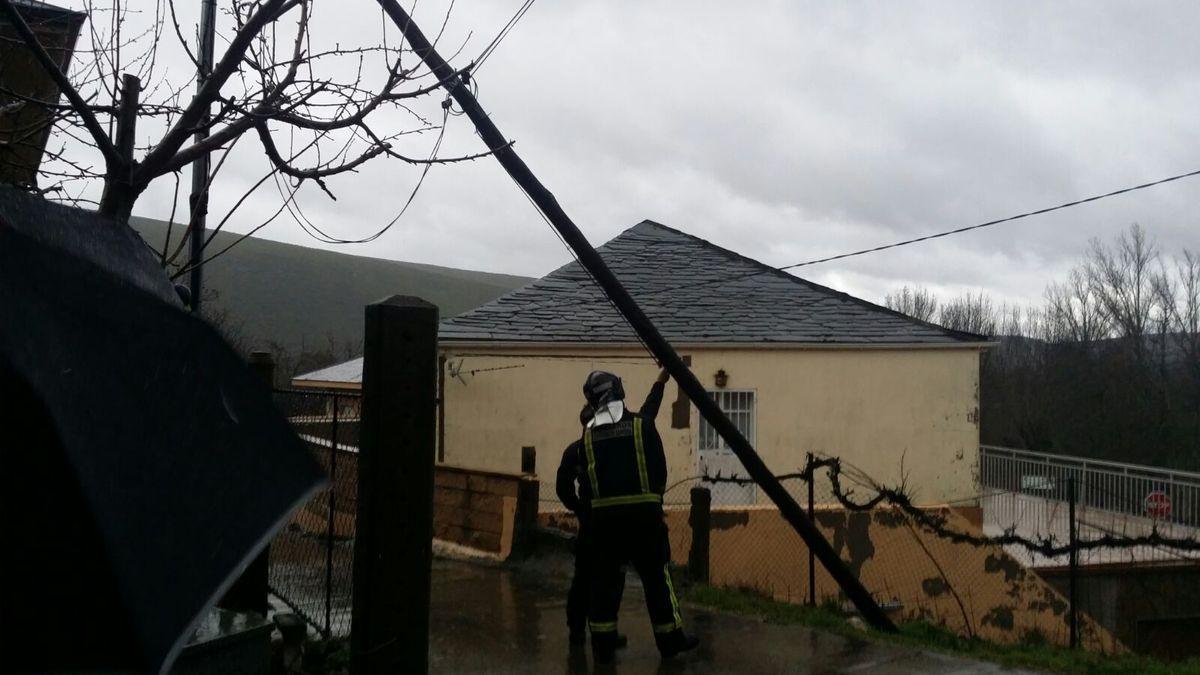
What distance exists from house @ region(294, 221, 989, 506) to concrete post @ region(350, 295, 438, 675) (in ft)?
36.8

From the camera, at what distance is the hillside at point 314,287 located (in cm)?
7219

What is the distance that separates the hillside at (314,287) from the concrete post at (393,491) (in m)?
60.4

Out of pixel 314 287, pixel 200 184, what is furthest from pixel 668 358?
pixel 314 287

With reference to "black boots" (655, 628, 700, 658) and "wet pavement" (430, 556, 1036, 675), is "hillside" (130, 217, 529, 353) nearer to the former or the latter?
"wet pavement" (430, 556, 1036, 675)

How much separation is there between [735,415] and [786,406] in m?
0.83

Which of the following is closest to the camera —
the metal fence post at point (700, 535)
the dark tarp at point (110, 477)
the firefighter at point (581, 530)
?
the dark tarp at point (110, 477)

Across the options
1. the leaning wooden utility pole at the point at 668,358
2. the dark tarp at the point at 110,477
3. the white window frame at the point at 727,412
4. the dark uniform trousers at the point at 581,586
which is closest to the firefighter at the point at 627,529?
the dark uniform trousers at the point at 581,586

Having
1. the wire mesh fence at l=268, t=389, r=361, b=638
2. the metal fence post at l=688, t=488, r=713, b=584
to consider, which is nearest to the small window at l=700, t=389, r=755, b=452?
the metal fence post at l=688, t=488, r=713, b=584

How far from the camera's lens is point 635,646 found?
7066 mm

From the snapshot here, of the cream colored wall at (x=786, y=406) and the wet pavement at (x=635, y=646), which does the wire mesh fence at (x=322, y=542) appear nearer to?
the wet pavement at (x=635, y=646)

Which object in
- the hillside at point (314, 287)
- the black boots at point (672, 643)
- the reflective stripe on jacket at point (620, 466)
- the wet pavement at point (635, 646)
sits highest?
the hillside at point (314, 287)

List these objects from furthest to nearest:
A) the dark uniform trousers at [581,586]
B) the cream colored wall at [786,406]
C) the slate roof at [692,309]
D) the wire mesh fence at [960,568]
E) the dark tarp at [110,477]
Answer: the slate roof at [692,309], the cream colored wall at [786,406], the wire mesh fence at [960,568], the dark uniform trousers at [581,586], the dark tarp at [110,477]

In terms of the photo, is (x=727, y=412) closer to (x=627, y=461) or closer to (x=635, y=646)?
(x=635, y=646)

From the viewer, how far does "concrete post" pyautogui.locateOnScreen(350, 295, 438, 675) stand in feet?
12.9
